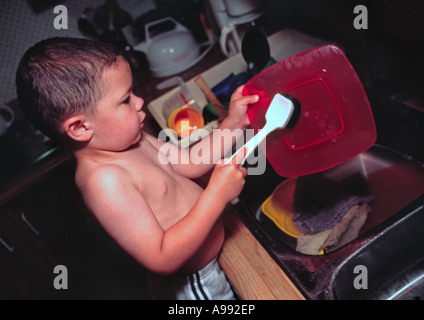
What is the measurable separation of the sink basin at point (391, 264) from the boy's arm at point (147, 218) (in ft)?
1.01

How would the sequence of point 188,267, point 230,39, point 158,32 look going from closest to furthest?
point 188,267 < point 230,39 < point 158,32

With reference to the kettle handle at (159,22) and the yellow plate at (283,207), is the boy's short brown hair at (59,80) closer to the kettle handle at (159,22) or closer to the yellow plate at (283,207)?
the yellow plate at (283,207)

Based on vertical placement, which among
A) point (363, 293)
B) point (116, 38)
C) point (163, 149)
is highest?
point (116, 38)

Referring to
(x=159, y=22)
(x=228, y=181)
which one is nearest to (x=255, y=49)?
(x=228, y=181)

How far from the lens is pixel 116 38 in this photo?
144cm

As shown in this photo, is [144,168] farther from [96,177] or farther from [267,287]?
[267,287]

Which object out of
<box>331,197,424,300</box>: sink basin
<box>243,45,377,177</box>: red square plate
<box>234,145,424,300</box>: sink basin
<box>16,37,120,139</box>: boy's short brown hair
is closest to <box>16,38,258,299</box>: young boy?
<box>16,37,120,139</box>: boy's short brown hair

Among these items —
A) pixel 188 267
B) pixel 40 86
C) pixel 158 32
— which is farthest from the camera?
pixel 158 32

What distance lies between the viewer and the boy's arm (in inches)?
23.6

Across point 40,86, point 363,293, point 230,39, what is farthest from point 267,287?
point 230,39

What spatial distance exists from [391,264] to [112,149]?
73cm

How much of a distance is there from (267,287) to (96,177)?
467mm

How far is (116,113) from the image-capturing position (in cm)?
62
